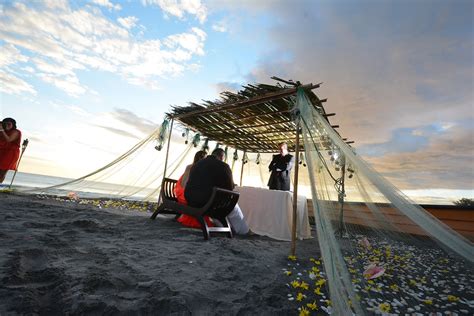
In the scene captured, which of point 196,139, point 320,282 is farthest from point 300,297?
point 196,139

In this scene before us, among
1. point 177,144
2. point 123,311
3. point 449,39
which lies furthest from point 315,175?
point 177,144

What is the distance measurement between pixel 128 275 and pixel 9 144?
204 inches

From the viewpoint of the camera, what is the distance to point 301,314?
1.47 metres

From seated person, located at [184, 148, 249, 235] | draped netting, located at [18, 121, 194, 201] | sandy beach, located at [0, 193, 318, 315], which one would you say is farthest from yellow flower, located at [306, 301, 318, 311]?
draped netting, located at [18, 121, 194, 201]

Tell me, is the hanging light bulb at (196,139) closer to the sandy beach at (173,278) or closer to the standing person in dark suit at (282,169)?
the standing person in dark suit at (282,169)

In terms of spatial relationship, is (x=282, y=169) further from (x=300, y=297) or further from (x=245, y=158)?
(x=300, y=297)

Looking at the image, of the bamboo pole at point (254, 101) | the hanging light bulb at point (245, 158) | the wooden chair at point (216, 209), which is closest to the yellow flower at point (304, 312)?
the wooden chair at point (216, 209)

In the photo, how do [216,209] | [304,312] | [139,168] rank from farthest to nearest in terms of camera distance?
[139,168]
[216,209]
[304,312]

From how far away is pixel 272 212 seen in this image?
14.3 feet

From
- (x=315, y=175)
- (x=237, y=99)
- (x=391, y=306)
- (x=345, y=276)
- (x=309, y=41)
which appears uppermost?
(x=309, y=41)

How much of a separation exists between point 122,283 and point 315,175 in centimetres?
192

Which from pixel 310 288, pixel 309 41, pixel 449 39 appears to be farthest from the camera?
pixel 309 41

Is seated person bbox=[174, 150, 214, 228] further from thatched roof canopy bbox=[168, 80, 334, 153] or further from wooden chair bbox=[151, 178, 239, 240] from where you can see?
thatched roof canopy bbox=[168, 80, 334, 153]

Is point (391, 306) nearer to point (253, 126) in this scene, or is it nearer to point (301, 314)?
point (301, 314)
